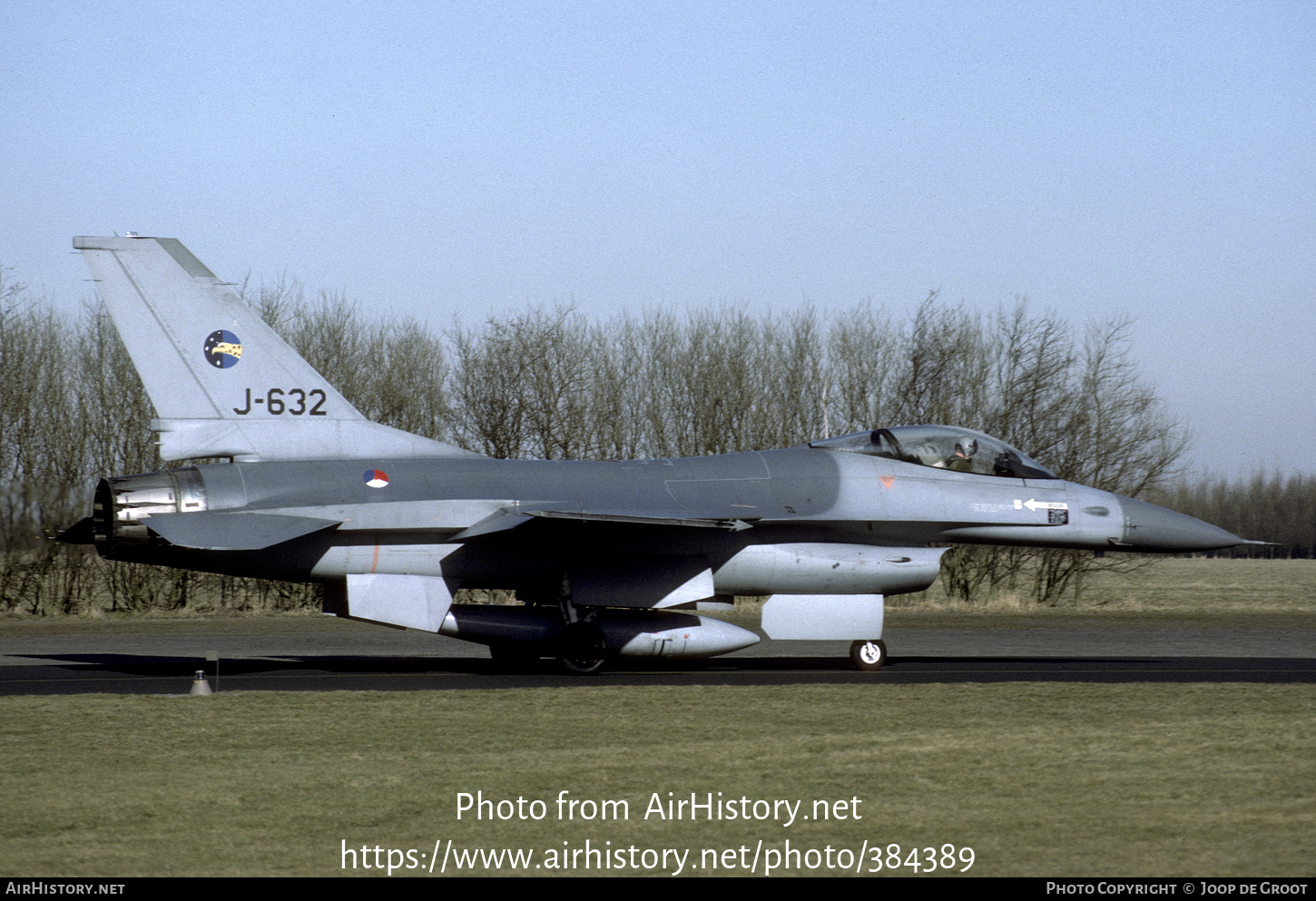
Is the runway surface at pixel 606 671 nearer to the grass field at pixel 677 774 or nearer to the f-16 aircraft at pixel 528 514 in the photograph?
the f-16 aircraft at pixel 528 514

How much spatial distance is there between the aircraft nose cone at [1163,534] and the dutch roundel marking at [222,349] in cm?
1150

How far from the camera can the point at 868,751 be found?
9289 millimetres

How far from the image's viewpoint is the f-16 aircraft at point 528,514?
13.8 meters

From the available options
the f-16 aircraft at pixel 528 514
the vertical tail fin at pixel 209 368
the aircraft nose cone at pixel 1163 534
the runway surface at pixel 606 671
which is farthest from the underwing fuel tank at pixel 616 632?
the aircraft nose cone at pixel 1163 534

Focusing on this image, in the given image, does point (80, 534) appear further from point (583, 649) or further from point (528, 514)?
point (583, 649)

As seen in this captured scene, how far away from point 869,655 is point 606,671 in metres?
3.36

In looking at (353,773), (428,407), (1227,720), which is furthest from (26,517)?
(428,407)

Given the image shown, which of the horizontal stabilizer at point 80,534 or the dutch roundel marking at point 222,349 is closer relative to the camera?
the horizontal stabilizer at point 80,534

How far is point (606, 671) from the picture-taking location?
51.9 feet

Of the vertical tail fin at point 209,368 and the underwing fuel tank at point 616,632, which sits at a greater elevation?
the vertical tail fin at point 209,368

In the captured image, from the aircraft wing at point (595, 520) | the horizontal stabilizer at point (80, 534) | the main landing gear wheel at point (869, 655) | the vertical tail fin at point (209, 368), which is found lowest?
the main landing gear wheel at point (869, 655)

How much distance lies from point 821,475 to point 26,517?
934 centimetres

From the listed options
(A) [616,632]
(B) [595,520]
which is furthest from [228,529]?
(A) [616,632]
